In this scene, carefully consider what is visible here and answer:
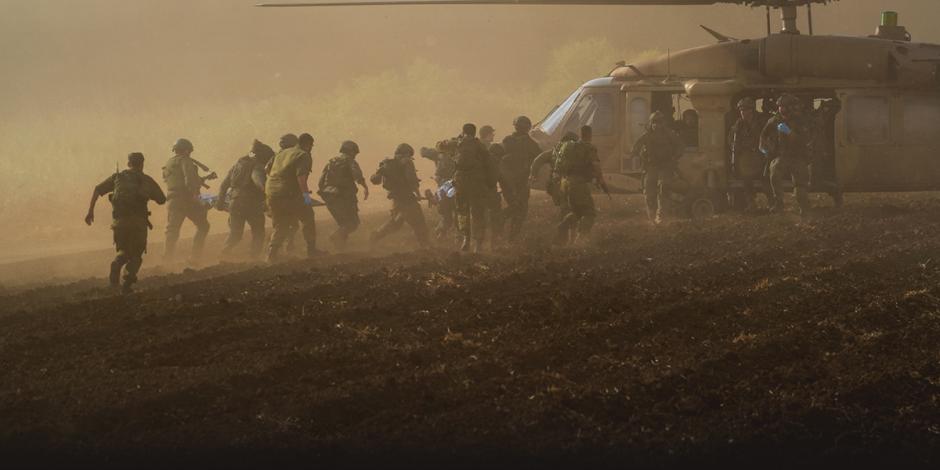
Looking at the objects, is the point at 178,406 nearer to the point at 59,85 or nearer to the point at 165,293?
the point at 165,293

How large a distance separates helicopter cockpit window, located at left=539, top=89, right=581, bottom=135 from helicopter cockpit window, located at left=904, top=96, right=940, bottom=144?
461 cm

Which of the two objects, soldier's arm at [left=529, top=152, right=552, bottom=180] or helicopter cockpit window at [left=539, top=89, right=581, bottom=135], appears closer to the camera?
soldier's arm at [left=529, top=152, right=552, bottom=180]

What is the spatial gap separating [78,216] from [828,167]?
18787 mm

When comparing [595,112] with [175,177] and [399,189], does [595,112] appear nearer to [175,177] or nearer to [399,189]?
[399,189]

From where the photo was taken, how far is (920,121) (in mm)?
17141

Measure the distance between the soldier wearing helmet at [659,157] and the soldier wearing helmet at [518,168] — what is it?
162 centimetres

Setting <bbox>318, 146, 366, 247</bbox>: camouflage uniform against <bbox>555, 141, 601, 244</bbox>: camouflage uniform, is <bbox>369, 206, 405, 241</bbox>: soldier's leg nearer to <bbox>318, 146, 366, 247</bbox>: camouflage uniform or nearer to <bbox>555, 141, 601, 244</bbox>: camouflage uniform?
<bbox>318, 146, 366, 247</bbox>: camouflage uniform

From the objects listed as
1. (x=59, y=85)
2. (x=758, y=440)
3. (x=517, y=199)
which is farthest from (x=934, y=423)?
(x=59, y=85)

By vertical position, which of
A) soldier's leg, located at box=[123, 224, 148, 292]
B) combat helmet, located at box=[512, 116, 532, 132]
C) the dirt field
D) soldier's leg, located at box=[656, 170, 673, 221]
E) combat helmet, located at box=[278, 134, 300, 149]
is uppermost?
combat helmet, located at box=[512, 116, 532, 132]

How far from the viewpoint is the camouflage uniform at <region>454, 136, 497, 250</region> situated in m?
14.9

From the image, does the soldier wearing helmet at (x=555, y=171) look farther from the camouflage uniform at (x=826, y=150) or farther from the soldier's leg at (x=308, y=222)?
the camouflage uniform at (x=826, y=150)

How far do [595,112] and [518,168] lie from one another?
7.52 ft

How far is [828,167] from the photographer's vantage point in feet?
58.2

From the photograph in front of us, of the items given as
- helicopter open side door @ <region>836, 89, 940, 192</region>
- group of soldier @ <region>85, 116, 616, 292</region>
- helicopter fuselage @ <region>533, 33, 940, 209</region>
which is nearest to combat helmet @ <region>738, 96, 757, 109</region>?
helicopter fuselage @ <region>533, 33, 940, 209</region>
